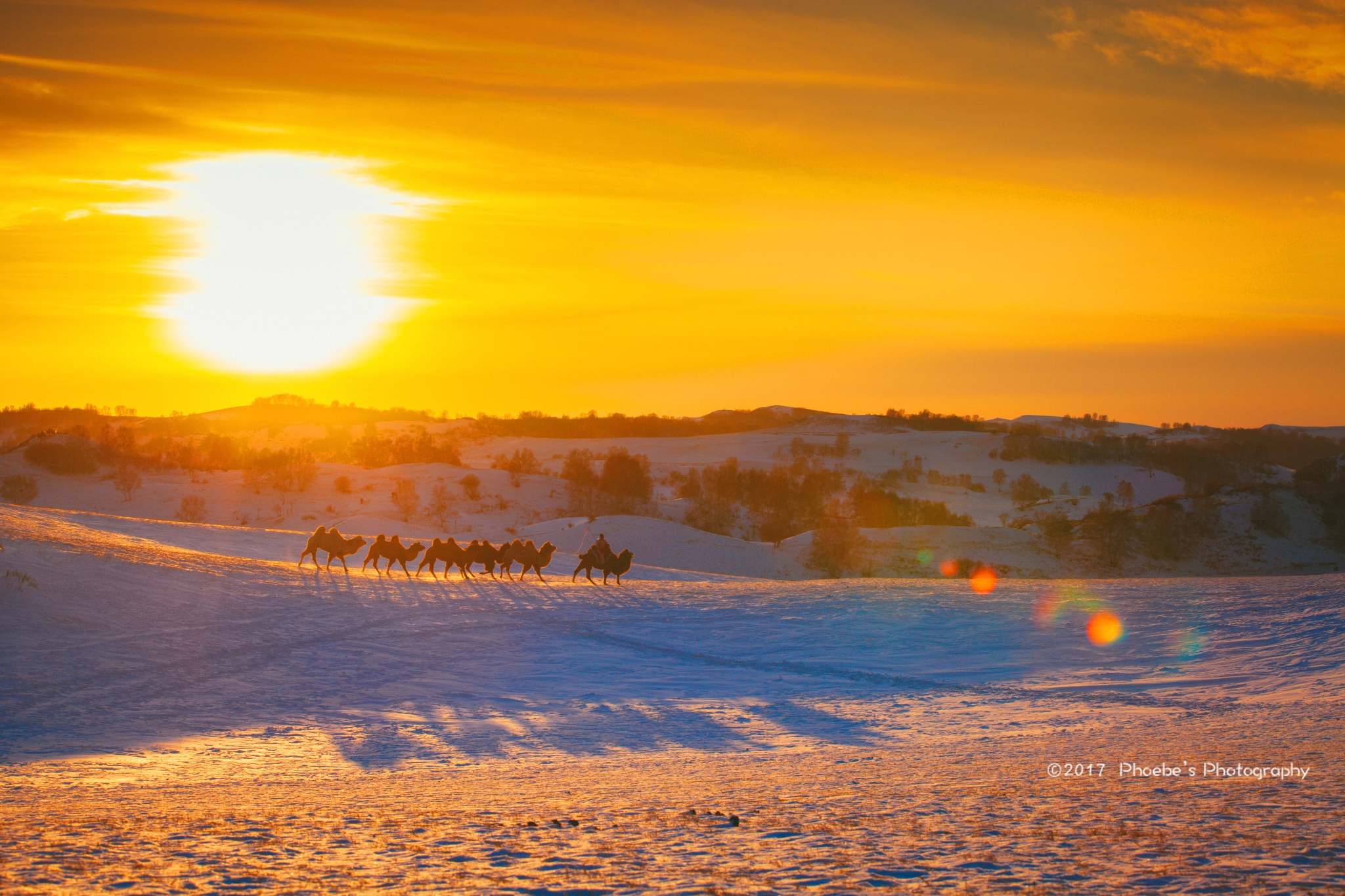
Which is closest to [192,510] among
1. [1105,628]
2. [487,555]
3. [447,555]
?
[447,555]

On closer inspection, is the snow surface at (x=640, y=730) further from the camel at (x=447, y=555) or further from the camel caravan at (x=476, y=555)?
the camel at (x=447, y=555)

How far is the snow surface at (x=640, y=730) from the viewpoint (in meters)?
5.34

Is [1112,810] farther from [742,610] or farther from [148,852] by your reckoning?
[742,610]

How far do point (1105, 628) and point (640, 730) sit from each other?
10725 mm

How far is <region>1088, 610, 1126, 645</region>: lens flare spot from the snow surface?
14.5 inches

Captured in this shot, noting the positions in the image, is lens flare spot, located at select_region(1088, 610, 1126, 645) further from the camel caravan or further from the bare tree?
the bare tree

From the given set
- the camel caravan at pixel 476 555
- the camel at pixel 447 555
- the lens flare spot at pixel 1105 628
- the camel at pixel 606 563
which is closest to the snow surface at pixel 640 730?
the lens flare spot at pixel 1105 628

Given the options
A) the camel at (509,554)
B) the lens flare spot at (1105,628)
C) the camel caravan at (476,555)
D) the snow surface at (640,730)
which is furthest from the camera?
the camel at (509,554)

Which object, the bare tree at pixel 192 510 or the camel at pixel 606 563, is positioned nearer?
the camel at pixel 606 563

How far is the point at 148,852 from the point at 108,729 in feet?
20.2

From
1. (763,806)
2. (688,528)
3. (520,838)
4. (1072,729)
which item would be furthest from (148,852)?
(688,528)

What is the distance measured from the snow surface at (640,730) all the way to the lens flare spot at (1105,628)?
368mm

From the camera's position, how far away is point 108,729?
1081 cm

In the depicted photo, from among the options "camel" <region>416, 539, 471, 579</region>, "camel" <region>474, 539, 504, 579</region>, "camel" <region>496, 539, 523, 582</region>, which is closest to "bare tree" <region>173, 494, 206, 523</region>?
"camel" <region>416, 539, 471, 579</region>
